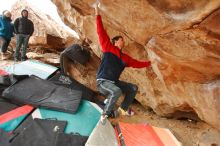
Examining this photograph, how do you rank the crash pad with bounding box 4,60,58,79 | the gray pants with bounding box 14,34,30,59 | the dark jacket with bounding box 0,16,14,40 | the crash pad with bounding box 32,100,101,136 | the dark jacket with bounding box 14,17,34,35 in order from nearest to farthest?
the crash pad with bounding box 32,100,101,136, the crash pad with bounding box 4,60,58,79, the dark jacket with bounding box 14,17,34,35, the gray pants with bounding box 14,34,30,59, the dark jacket with bounding box 0,16,14,40

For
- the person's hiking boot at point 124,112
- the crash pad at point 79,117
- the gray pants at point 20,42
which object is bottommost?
the crash pad at point 79,117

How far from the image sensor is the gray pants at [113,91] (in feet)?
20.9

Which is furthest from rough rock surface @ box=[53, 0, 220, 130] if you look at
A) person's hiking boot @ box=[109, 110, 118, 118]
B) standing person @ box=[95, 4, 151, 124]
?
person's hiking boot @ box=[109, 110, 118, 118]

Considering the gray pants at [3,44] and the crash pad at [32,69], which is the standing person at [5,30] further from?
the crash pad at [32,69]

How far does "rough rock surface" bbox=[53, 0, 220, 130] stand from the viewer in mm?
4625

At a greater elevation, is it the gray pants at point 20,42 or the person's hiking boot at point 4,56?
the gray pants at point 20,42

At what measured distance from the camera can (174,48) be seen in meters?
5.46

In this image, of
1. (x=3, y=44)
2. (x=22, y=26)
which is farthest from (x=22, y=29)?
(x=3, y=44)

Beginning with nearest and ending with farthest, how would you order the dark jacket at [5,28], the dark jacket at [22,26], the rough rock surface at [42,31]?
the dark jacket at [22,26] < the dark jacket at [5,28] < the rough rock surface at [42,31]

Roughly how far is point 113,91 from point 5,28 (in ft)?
19.8

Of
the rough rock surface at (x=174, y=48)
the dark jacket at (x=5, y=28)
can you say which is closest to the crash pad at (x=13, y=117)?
the rough rock surface at (x=174, y=48)

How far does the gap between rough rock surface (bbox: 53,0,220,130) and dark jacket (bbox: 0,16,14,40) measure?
3.68 metres

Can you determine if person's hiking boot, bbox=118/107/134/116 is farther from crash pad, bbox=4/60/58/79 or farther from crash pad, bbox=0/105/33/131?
crash pad, bbox=4/60/58/79

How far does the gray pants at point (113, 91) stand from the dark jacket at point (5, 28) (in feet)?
18.5
